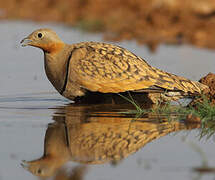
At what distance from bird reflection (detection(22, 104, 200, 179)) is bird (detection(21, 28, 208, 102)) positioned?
0.30 meters

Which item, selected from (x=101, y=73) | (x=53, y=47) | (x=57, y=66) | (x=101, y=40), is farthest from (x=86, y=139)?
(x=101, y=40)

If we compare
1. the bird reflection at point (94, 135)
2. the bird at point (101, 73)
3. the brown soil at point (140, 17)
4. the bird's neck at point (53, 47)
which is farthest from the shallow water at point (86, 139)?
the brown soil at point (140, 17)

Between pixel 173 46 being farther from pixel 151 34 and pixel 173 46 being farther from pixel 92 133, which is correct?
pixel 92 133

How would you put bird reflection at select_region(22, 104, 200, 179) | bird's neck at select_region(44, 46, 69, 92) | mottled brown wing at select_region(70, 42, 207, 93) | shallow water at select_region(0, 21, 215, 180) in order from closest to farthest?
shallow water at select_region(0, 21, 215, 180) < bird reflection at select_region(22, 104, 200, 179) < mottled brown wing at select_region(70, 42, 207, 93) < bird's neck at select_region(44, 46, 69, 92)

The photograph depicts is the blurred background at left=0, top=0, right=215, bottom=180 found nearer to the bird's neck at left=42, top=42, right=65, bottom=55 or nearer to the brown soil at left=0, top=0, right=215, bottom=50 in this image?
the brown soil at left=0, top=0, right=215, bottom=50

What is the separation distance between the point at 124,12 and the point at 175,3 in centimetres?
191

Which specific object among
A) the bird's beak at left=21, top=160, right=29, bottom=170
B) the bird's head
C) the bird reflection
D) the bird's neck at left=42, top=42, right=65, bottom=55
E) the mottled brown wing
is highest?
the bird's head

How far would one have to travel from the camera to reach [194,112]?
7.33 meters

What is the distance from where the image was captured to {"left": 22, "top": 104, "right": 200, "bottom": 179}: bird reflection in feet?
18.9

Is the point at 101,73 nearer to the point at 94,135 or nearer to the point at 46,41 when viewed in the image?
the point at 46,41

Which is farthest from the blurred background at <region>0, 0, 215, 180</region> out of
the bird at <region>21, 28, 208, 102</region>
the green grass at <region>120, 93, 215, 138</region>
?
the bird at <region>21, 28, 208, 102</region>

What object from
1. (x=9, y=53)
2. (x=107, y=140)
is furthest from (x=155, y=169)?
(x=9, y=53)

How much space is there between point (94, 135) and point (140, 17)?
11.6 meters

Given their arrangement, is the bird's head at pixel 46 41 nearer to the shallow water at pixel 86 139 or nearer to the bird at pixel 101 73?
the bird at pixel 101 73
